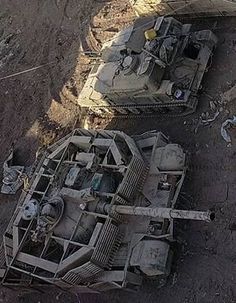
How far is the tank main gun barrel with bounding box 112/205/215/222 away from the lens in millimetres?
16312

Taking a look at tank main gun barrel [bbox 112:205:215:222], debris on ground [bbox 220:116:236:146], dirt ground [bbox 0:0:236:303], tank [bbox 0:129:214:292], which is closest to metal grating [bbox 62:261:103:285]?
tank [bbox 0:129:214:292]

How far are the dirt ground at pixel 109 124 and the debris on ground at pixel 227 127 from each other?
0.16m

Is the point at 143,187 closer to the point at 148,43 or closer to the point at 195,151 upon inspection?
the point at 195,151

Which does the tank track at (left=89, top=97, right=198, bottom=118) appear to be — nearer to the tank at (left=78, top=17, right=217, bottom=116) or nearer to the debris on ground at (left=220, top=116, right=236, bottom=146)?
the tank at (left=78, top=17, right=217, bottom=116)

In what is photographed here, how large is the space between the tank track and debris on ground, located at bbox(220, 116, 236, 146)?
1.24 meters

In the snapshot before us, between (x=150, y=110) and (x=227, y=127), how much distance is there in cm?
286

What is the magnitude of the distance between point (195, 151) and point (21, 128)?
8.00 metres

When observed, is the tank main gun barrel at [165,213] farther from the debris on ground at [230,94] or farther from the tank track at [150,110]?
the debris on ground at [230,94]

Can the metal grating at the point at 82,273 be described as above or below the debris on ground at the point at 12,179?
above

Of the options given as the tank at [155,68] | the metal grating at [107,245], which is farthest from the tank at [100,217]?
the tank at [155,68]

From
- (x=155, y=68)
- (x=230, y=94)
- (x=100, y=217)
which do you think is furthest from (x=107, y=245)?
(x=230, y=94)

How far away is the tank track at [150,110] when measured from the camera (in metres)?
20.9

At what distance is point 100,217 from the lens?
19.1 metres

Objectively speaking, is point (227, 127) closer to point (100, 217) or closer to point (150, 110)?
point (150, 110)
